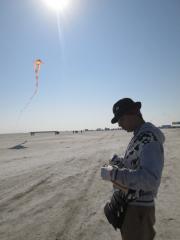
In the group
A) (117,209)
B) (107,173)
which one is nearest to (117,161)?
(107,173)

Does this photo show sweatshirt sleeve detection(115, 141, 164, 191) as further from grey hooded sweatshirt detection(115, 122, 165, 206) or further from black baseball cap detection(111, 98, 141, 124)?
black baseball cap detection(111, 98, 141, 124)

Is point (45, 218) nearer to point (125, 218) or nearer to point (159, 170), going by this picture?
point (125, 218)

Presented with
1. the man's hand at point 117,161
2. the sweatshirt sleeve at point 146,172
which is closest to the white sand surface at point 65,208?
the man's hand at point 117,161

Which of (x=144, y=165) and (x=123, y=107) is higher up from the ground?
(x=123, y=107)

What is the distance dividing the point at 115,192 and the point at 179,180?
6.68 meters

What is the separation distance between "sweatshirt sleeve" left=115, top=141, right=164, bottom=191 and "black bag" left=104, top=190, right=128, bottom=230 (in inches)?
15.0

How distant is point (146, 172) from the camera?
77.5 inches

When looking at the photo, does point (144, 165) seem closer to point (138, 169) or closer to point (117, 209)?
point (138, 169)

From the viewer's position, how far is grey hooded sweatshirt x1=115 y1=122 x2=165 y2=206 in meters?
1.98

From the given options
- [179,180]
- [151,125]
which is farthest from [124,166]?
[179,180]

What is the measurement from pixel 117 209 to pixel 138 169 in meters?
0.69

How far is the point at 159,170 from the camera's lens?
2033mm

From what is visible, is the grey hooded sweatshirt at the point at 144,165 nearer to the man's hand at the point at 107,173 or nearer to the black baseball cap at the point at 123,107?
the man's hand at the point at 107,173

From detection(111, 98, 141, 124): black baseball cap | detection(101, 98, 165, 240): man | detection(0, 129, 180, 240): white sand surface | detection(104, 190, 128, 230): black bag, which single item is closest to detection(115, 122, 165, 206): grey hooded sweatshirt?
detection(101, 98, 165, 240): man
